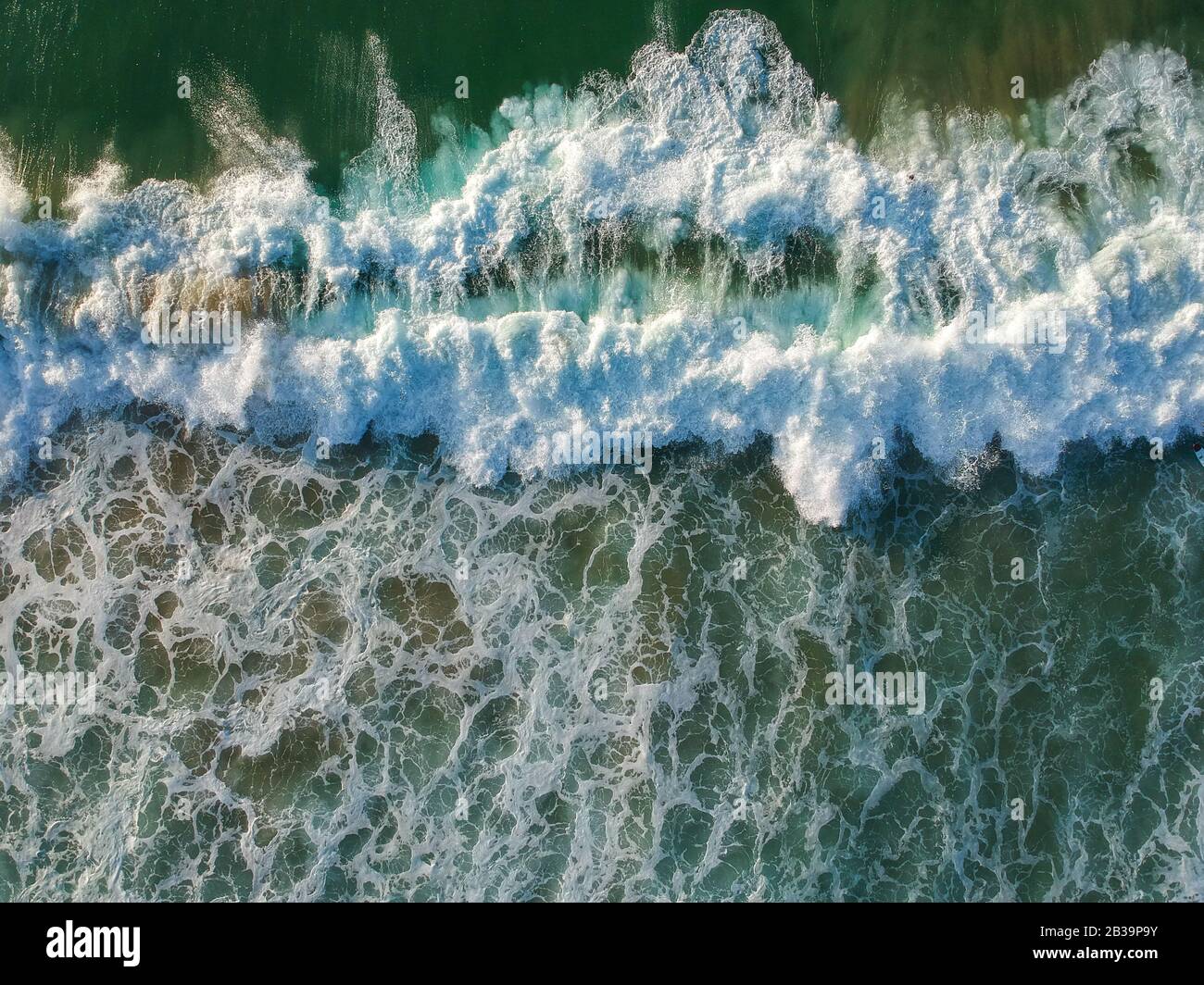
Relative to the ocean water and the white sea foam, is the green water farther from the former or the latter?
the white sea foam

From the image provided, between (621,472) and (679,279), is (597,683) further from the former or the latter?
(679,279)

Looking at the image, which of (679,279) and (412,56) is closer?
(679,279)

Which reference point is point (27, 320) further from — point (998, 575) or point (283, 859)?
point (998, 575)

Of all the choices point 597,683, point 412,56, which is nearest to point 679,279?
point 412,56

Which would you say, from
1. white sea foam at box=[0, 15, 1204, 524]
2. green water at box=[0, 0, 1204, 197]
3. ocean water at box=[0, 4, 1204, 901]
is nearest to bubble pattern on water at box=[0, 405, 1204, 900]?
ocean water at box=[0, 4, 1204, 901]

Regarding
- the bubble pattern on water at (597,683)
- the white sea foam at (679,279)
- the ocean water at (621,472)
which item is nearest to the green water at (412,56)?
the ocean water at (621,472)

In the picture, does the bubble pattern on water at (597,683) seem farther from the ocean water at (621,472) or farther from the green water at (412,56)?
the green water at (412,56)
